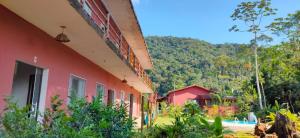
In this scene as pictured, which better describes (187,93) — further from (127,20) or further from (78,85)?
(78,85)

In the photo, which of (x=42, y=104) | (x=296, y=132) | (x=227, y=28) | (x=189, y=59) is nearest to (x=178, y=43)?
(x=189, y=59)

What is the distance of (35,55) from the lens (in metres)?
6.28

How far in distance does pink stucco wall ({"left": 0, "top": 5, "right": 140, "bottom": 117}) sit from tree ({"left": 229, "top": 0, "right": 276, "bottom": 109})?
→ 2376 cm

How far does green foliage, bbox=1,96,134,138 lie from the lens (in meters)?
2.47

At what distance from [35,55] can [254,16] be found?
27551 mm

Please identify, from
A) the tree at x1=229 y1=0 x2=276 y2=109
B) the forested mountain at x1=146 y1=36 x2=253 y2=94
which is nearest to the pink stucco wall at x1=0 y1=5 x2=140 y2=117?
the tree at x1=229 y1=0 x2=276 y2=109

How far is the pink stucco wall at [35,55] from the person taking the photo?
5.17m

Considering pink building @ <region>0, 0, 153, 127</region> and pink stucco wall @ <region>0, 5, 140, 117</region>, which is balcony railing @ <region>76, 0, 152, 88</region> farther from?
pink stucco wall @ <region>0, 5, 140, 117</region>

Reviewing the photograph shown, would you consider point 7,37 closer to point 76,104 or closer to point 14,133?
point 76,104

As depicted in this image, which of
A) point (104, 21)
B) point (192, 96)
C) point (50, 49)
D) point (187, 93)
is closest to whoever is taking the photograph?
point (50, 49)

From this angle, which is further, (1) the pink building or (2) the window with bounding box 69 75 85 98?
(2) the window with bounding box 69 75 85 98

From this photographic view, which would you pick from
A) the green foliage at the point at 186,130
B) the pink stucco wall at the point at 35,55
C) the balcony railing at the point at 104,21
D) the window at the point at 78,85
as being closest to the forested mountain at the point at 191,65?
the balcony railing at the point at 104,21

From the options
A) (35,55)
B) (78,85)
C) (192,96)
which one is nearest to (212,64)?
(192,96)

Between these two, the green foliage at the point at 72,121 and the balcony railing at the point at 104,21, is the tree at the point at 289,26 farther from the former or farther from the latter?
the green foliage at the point at 72,121
